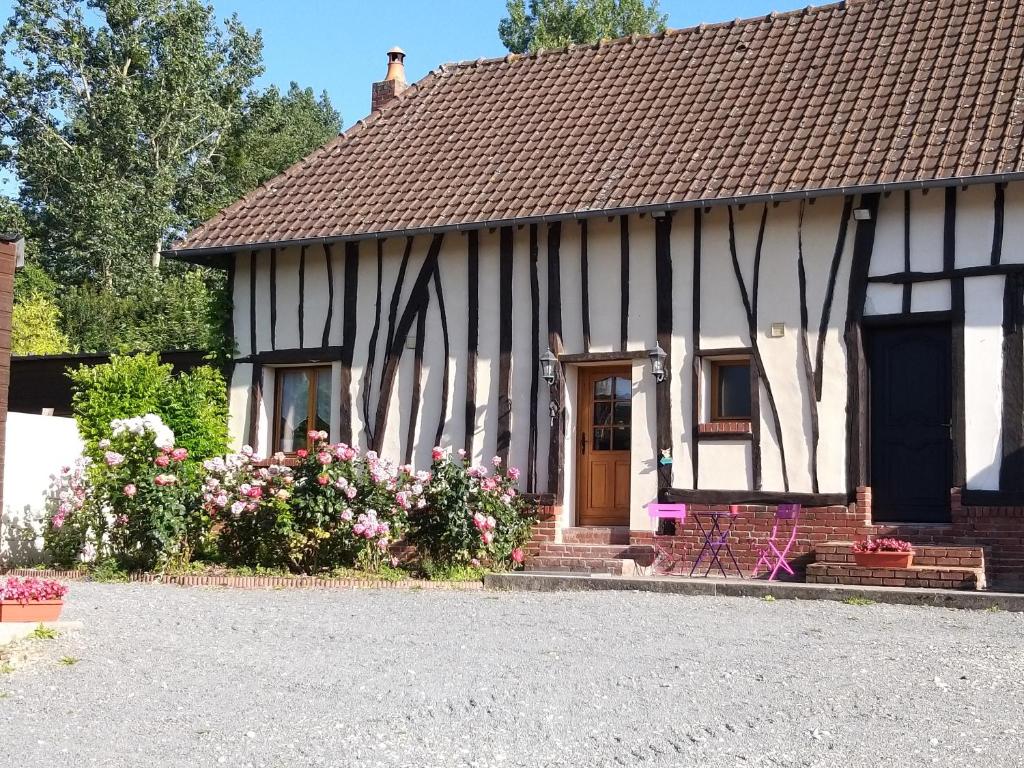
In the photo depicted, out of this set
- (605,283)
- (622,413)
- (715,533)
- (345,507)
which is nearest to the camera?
(345,507)

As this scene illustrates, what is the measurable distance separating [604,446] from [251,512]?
3956mm

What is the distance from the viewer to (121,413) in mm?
14758

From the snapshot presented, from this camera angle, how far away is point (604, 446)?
14688 millimetres

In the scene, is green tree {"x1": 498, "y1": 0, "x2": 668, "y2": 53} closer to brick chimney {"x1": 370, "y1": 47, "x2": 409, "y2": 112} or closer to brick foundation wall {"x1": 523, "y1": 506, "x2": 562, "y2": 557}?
brick chimney {"x1": 370, "y1": 47, "x2": 409, "y2": 112}

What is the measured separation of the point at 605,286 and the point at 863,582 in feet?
14.3

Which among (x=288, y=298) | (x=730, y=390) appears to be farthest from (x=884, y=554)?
(x=288, y=298)

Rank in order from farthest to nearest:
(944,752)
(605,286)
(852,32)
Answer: (852,32), (605,286), (944,752)

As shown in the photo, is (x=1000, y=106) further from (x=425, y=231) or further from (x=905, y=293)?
(x=425, y=231)

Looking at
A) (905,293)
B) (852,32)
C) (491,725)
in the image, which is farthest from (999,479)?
(491,725)

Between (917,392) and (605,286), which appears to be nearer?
(917,392)

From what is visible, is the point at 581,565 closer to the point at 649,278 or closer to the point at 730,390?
the point at 730,390

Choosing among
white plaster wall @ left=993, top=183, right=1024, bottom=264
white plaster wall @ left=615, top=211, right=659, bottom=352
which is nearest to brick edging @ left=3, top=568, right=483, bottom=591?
white plaster wall @ left=615, top=211, right=659, bottom=352

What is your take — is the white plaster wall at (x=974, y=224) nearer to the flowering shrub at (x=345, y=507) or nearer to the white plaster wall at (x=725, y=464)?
the white plaster wall at (x=725, y=464)

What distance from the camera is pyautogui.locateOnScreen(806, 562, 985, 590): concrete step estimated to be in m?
11.5
